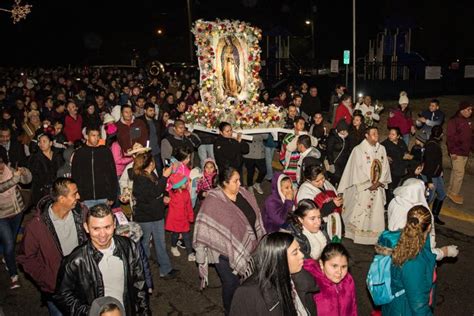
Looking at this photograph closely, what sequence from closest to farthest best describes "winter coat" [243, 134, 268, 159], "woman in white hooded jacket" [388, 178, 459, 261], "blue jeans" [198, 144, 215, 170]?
"woman in white hooded jacket" [388, 178, 459, 261] < "winter coat" [243, 134, 268, 159] < "blue jeans" [198, 144, 215, 170]

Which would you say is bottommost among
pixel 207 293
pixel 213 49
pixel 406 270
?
pixel 207 293

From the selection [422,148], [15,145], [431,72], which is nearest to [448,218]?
[422,148]

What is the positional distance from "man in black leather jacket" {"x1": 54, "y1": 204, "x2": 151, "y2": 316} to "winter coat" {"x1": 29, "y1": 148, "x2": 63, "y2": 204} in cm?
384

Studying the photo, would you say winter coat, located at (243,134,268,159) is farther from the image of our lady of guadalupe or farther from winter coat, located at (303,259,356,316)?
winter coat, located at (303,259,356,316)

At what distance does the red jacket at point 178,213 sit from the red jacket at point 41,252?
259cm

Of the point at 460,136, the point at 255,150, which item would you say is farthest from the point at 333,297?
the point at 460,136

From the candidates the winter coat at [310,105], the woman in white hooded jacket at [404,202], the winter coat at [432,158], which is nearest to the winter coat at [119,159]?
the woman in white hooded jacket at [404,202]

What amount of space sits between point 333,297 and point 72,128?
856 centimetres

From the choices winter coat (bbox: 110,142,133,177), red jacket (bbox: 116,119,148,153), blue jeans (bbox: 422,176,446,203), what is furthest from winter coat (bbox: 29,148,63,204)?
blue jeans (bbox: 422,176,446,203)

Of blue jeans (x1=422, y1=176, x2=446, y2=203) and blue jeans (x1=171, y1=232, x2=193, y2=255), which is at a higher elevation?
blue jeans (x1=422, y1=176, x2=446, y2=203)

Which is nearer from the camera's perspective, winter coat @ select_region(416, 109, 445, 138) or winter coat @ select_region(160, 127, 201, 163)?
winter coat @ select_region(160, 127, 201, 163)

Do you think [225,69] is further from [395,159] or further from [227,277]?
[227,277]

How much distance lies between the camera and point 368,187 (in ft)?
26.1

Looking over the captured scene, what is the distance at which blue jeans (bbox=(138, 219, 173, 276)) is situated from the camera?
21.2ft
